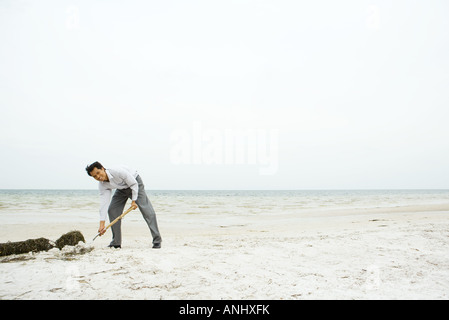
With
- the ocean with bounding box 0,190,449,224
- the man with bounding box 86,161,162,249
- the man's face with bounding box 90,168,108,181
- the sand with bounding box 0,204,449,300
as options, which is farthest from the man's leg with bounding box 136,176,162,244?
the ocean with bounding box 0,190,449,224

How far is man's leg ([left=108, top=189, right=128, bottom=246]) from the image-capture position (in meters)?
4.55

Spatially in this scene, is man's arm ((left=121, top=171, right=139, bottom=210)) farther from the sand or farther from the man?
the sand

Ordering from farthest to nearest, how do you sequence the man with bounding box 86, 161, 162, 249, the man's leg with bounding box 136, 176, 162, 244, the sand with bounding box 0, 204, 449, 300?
the man's leg with bounding box 136, 176, 162, 244 < the man with bounding box 86, 161, 162, 249 < the sand with bounding box 0, 204, 449, 300

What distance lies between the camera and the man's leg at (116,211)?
4.55m

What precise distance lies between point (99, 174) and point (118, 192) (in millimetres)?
727

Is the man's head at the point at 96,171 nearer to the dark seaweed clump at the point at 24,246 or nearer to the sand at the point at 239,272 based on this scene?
the sand at the point at 239,272

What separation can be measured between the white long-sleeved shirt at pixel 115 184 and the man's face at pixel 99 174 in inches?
3.4

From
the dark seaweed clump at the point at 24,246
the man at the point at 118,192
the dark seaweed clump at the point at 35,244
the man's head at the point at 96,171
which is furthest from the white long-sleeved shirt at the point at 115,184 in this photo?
the dark seaweed clump at the point at 24,246

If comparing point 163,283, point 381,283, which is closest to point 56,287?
point 163,283

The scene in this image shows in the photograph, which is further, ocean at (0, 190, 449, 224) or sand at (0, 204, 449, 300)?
ocean at (0, 190, 449, 224)

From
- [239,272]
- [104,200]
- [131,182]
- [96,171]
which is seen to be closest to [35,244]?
[104,200]
